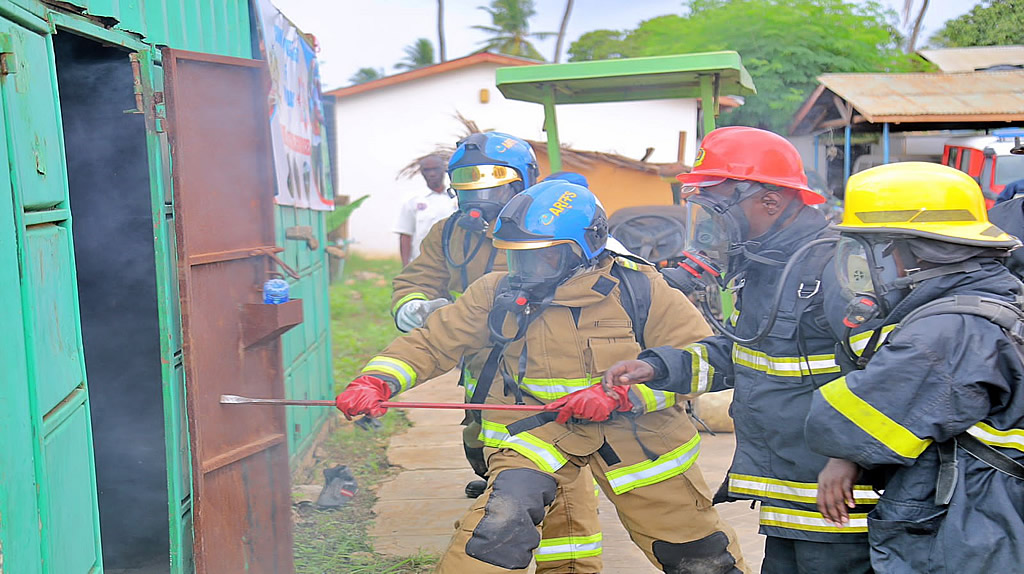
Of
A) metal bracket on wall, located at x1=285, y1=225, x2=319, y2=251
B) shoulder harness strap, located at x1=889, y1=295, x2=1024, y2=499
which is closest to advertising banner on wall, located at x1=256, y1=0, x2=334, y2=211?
metal bracket on wall, located at x1=285, y1=225, x2=319, y2=251

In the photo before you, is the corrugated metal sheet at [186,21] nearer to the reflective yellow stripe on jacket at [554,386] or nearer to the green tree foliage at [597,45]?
the reflective yellow stripe on jacket at [554,386]

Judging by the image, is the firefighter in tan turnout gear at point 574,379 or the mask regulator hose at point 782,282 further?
the firefighter in tan turnout gear at point 574,379

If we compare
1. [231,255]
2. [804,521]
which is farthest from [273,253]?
[804,521]

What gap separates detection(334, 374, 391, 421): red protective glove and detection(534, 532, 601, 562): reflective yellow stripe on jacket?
3.05 ft

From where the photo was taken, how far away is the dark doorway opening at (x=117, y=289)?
3406mm

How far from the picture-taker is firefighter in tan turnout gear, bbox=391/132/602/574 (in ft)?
15.9

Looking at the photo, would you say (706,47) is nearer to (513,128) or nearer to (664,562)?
(513,128)

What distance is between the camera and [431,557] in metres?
4.87

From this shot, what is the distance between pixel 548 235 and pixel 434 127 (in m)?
18.3

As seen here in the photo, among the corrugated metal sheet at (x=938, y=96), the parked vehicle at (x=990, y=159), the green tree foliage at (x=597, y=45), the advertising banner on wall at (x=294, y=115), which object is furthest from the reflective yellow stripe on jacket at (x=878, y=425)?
the green tree foliage at (x=597, y=45)

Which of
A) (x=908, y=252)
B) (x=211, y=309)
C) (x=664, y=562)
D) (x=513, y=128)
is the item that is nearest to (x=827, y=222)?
(x=908, y=252)

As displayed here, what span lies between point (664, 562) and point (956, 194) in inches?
71.2

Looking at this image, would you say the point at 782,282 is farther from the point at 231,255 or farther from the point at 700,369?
the point at 231,255

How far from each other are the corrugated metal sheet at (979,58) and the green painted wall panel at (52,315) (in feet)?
52.6
